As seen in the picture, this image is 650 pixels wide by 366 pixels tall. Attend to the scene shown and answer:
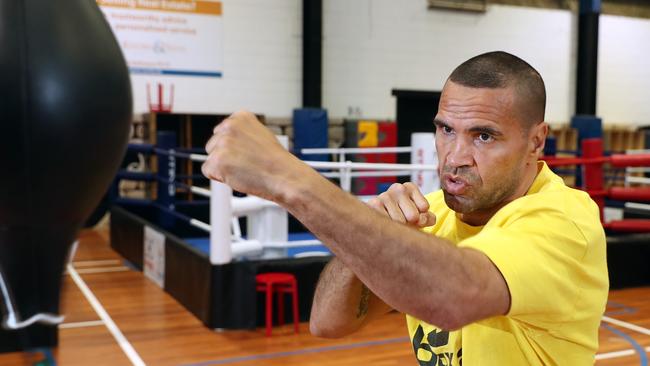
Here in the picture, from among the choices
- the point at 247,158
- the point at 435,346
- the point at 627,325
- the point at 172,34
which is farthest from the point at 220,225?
the point at 172,34

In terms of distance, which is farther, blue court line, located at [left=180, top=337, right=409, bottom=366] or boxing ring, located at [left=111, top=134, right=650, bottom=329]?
boxing ring, located at [left=111, top=134, right=650, bottom=329]

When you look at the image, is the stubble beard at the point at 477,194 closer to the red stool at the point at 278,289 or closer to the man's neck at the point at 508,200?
the man's neck at the point at 508,200

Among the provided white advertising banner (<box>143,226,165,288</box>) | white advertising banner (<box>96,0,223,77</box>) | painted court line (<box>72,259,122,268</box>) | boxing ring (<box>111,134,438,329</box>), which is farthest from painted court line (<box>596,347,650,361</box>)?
white advertising banner (<box>96,0,223,77</box>)

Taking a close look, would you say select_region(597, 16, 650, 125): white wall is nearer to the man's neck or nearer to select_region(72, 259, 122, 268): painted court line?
select_region(72, 259, 122, 268): painted court line

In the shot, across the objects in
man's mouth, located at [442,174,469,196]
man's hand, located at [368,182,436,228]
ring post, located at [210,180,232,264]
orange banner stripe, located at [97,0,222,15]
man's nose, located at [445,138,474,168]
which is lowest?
ring post, located at [210,180,232,264]

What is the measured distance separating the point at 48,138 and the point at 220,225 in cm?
336

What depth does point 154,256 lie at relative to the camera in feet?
16.6

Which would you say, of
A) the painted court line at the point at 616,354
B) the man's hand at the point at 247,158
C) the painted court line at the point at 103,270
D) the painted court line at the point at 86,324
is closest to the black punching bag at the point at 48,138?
the man's hand at the point at 247,158

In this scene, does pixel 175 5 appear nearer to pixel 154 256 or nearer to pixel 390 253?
pixel 154 256

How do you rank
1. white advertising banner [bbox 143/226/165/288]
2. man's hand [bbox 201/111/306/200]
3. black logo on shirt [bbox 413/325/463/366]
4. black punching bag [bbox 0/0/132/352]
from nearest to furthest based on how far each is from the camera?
black punching bag [bbox 0/0/132/352] → man's hand [bbox 201/111/306/200] → black logo on shirt [bbox 413/325/463/366] → white advertising banner [bbox 143/226/165/288]

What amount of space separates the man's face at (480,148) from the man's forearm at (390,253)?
313 millimetres

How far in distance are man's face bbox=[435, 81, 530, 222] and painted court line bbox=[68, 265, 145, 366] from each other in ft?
7.01

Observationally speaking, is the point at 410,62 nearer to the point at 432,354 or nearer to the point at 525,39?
the point at 525,39

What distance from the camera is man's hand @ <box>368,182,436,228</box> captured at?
109 cm
